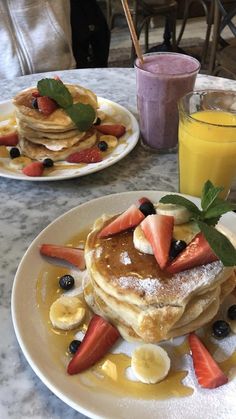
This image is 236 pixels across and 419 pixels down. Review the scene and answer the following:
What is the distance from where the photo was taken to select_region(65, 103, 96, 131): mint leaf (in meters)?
1.41

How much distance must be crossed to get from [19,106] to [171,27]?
3.52m

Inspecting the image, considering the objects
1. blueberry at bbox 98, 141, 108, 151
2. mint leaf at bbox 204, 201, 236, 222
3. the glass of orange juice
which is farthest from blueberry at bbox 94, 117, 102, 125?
mint leaf at bbox 204, 201, 236, 222

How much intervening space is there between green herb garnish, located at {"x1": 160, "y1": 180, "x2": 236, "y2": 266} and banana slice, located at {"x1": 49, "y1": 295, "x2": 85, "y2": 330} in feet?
0.87

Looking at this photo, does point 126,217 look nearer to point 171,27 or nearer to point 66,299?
point 66,299

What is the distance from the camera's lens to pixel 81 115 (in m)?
1.41

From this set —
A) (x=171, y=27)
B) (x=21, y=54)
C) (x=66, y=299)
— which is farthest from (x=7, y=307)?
(x=171, y=27)

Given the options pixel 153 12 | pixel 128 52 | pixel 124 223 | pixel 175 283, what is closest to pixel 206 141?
pixel 124 223

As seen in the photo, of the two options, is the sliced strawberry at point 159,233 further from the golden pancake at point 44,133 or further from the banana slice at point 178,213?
the golden pancake at point 44,133

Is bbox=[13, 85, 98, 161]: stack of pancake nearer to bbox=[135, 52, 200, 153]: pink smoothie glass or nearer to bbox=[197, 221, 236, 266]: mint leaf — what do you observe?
bbox=[135, 52, 200, 153]: pink smoothie glass

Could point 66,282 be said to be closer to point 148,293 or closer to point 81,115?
point 148,293

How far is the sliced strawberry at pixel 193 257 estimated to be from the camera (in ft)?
2.76

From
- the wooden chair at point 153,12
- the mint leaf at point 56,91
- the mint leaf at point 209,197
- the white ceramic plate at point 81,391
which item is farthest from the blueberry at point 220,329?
the wooden chair at point 153,12

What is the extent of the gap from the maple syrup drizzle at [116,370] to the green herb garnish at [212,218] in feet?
0.54

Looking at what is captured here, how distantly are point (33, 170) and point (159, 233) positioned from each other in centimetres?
57
